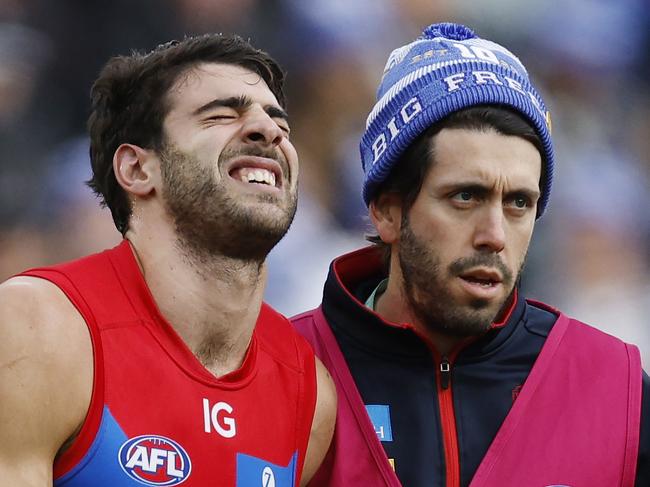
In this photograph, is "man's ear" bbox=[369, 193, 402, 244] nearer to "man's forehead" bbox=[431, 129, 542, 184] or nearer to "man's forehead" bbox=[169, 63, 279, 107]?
"man's forehead" bbox=[431, 129, 542, 184]

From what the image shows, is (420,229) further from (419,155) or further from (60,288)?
(60,288)

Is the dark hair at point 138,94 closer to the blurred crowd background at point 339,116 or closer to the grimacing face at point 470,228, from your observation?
the grimacing face at point 470,228

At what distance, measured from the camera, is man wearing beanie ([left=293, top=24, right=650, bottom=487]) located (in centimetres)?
269

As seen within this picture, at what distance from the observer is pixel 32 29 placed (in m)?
4.88

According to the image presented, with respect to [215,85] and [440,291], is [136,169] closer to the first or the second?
[215,85]

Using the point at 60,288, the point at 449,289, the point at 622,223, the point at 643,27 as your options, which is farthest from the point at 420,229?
the point at 643,27

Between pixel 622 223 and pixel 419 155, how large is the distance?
10.3 ft

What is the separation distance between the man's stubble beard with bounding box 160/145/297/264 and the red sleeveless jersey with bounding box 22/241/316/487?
175 mm

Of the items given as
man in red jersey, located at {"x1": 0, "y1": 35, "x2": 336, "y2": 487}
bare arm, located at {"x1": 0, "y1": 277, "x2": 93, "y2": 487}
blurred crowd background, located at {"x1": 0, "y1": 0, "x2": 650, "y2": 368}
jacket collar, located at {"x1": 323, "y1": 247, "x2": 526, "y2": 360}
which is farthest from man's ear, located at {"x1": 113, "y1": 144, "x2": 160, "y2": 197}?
blurred crowd background, located at {"x1": 0, "y1": 0, "x2": 650, "y2": 368}

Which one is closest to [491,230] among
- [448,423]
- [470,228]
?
[470,228]

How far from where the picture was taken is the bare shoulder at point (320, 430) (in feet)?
9.11

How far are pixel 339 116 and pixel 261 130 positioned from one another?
2.83 metres

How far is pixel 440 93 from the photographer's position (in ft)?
9.43

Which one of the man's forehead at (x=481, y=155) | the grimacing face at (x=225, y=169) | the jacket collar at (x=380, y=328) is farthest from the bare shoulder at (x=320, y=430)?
the man's forehead at (x=481, y=155)
